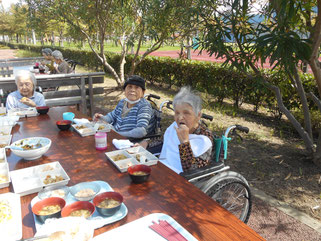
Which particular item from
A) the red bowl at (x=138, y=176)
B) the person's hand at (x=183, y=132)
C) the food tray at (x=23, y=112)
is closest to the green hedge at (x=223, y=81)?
the person's hand at (x=183, y=132)

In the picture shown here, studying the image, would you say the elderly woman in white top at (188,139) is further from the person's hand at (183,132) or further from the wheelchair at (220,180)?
the wheelchair at (220,180)

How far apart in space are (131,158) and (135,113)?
131 cm

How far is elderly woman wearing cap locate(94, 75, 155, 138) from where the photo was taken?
3.11 meters

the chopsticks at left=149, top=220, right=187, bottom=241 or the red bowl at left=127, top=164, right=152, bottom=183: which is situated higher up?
the red bowl at left=127, top=164, right=152, bottom=183

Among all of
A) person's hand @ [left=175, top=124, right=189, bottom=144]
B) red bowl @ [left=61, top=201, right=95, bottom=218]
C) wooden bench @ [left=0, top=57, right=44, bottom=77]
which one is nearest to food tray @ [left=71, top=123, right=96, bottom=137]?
person's hand @ [left=175, top=124, right=189, bottom=144]

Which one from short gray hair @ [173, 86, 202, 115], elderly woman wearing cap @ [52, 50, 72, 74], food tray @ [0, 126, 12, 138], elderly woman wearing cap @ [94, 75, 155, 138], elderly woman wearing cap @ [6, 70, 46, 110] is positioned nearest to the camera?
short gray hair @ [173, 86, 202, 115]

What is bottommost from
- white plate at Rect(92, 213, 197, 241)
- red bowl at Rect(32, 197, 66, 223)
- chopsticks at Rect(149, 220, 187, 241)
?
white plate at Rect(92, 213, 197, 241)

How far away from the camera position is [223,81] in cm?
710

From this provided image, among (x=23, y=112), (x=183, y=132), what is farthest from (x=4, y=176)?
(x=23, y=112)

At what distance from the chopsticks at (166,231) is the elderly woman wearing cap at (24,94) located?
305cm

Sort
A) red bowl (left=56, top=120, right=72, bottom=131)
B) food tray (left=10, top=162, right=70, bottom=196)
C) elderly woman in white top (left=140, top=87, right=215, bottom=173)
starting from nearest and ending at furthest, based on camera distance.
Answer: food tray (left=10, top=162, right=70, bottom=196) → elderly woman in white top (left=140, top=87, right=215, bottom=173) → red bowl (left=56, top=120, right=72, bottom=131)

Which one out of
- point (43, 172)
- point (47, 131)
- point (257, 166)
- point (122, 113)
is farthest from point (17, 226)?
point (257, 166)

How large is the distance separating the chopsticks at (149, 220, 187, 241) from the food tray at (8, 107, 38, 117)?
2.70 m

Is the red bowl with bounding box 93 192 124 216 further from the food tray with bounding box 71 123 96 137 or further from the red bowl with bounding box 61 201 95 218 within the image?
the food tray with bounding box 71 123 96 137
